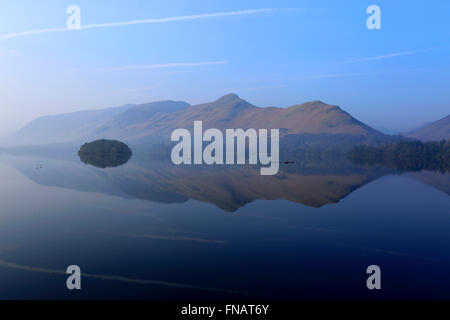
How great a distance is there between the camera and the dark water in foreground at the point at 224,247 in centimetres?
1345

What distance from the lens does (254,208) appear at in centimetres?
3116

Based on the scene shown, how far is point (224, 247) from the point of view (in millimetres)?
18891

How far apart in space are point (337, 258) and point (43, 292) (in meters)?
14.2

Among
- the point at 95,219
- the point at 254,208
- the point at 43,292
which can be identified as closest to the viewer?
the point at 43,292

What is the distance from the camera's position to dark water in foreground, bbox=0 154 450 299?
13445 millimetres

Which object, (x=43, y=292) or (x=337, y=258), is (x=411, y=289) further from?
(x=43, y=292)

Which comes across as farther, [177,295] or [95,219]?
[95,219]
